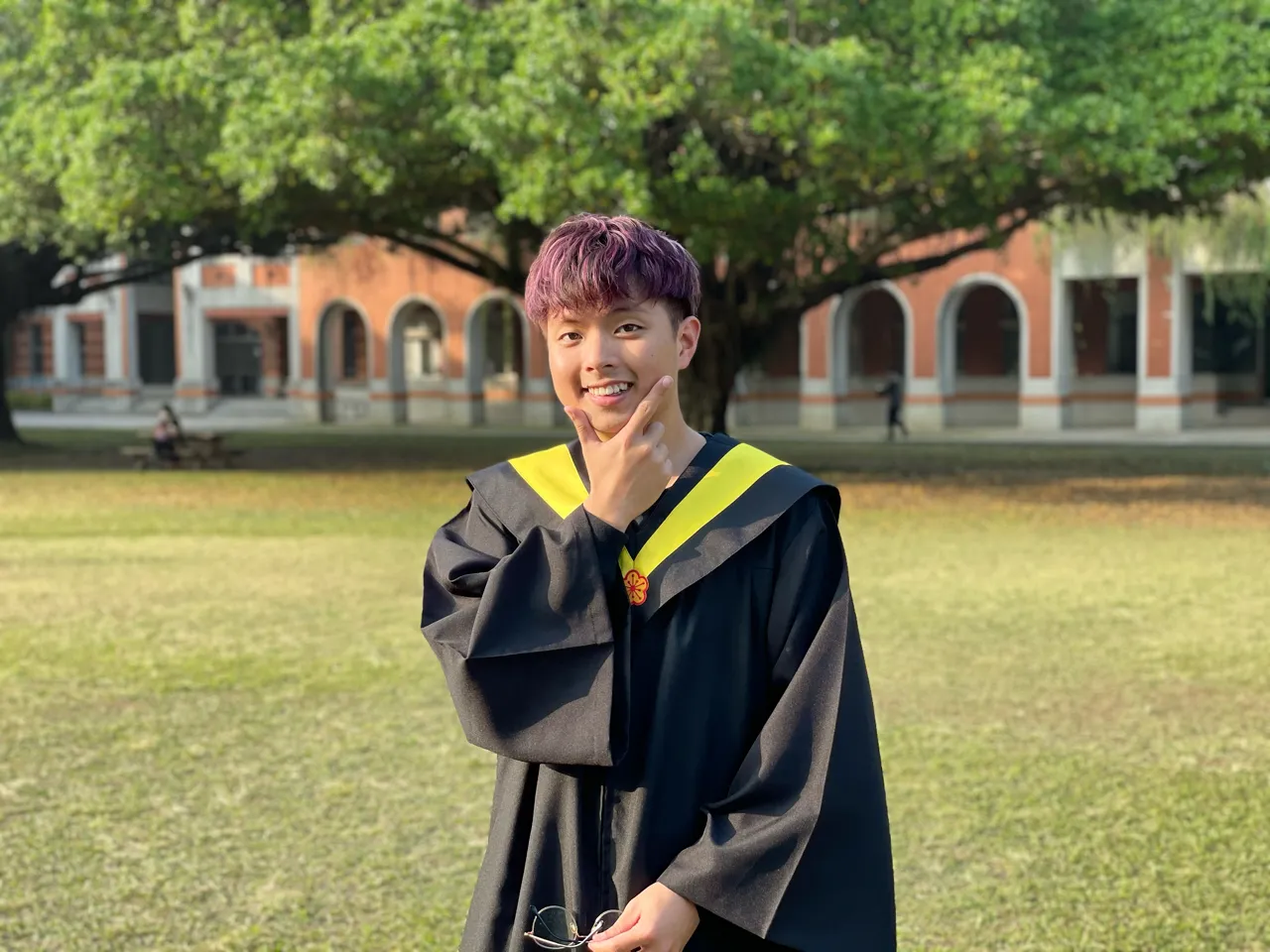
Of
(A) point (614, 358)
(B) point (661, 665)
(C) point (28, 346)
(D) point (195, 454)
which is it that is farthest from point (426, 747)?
(C) point (28, 346)

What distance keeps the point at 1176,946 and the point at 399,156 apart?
41.7 feet

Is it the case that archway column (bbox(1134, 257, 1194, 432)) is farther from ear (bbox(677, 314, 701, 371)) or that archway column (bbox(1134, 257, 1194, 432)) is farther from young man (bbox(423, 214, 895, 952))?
young man (bbox(423, 214, 895, 952))

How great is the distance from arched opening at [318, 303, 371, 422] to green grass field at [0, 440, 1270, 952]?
1103 inches

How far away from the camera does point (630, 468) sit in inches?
82.7

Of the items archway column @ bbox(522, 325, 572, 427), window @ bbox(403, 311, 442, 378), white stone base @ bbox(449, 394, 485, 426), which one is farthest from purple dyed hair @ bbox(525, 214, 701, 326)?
window @ bbox(403, 311, 442, 378)

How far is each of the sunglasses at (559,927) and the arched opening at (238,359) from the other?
45959mm

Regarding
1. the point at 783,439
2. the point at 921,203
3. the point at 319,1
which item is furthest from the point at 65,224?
the point at 783,439

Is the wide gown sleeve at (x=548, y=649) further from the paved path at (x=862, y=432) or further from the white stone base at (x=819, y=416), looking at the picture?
the white stone base at (x=819, y=416)

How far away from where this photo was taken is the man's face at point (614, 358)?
218cm

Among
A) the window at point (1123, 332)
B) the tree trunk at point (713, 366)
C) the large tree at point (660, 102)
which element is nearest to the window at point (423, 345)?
the window at point (1123, 332)

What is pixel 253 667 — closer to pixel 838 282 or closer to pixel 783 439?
pixel 838 282

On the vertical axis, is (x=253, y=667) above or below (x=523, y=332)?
below

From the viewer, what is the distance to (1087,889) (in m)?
4.62

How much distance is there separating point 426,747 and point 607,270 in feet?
14.7
